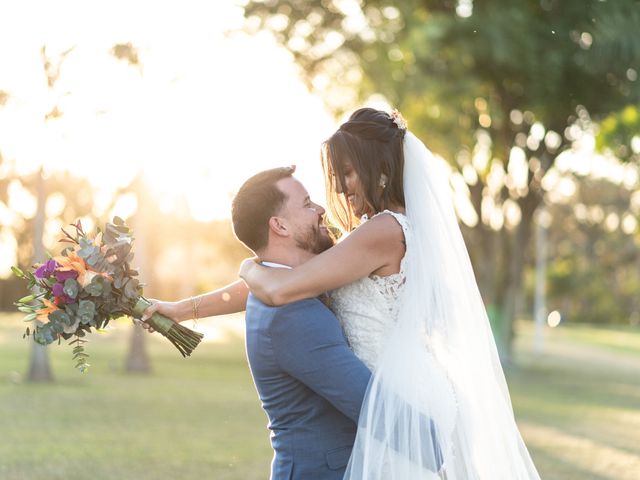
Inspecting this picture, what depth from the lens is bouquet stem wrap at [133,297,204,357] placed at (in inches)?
184

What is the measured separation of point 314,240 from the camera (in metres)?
4.15

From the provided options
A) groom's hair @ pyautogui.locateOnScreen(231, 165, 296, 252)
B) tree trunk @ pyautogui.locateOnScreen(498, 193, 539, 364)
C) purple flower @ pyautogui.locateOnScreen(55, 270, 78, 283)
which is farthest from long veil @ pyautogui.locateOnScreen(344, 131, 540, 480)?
tree trunk @ pyautogui.locateOnScreen(498, 193, 539, 364)

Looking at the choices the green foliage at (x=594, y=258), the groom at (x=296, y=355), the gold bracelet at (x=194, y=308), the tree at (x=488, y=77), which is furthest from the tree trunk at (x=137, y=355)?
the green foliage at (x=594, y=258)

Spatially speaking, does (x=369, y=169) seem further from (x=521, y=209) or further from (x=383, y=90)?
(x=521, y=209)

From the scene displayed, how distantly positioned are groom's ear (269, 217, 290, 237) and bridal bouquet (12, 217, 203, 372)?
79 cm

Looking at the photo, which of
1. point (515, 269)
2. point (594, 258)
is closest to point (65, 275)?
point (515, 269)

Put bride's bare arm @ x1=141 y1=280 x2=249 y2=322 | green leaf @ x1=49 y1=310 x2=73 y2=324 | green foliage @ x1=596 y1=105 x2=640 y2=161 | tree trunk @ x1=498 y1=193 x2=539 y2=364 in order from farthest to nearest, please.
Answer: tree trunk @ x1=498 y1=193 x2=539 y2=364, green foliage @ x1=596 y1=105 x2=640 y2=161, bride's bare arm @ x1=141 y1=280 x2=249 y2=322, green leaf @ x1=49 y1=310 x2=73 y2=324

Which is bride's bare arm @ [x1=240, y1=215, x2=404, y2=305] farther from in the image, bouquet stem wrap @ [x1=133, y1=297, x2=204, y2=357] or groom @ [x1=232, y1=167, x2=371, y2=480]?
bouquet stem wrap @ [x1=133, y1=297, x2=204, y2=357]

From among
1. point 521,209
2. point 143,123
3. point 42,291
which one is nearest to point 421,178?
point 42,291

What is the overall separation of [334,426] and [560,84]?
25647 millimetres

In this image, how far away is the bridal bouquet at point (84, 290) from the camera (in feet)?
14.6

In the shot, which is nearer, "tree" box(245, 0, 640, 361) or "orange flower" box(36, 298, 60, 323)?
"orange flower" box(36, 298, 60, 323)

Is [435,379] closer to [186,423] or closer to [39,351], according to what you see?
[186,423]

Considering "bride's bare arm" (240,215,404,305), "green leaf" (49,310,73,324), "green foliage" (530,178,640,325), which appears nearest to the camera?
"bride's bare arm" (240,215,404,305)
